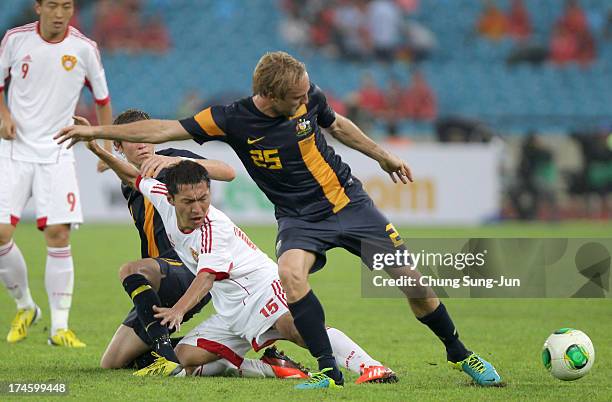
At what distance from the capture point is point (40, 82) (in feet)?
26.2

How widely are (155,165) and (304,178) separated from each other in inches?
32.9

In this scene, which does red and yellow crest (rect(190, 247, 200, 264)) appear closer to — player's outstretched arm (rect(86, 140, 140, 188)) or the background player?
player's outstretched arm (rect(86, 140, 140, 188))

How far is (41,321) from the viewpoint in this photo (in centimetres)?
895

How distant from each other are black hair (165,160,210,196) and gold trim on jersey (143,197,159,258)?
929 mm

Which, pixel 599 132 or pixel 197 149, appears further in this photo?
pixel 599 132

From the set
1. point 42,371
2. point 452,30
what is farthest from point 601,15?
point 42,371

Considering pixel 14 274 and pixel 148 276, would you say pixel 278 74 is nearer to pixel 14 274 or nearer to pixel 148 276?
pixel 148 276

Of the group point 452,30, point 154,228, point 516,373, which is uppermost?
point 452,30

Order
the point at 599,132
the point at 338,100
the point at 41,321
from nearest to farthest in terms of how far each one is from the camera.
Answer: the point at 41,321 → the point at 599,132 → the point at 338,100

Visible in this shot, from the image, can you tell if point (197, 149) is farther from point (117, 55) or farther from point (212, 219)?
point (212, 219)

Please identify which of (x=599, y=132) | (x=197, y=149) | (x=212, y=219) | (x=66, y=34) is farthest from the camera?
(x=599, y=132)

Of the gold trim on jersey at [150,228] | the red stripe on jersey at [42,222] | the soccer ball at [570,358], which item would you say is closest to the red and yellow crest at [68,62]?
the red stripe on jersey at [42,222]

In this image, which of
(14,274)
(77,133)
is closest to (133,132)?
(77,133)

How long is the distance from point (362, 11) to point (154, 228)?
17936 millimetres
